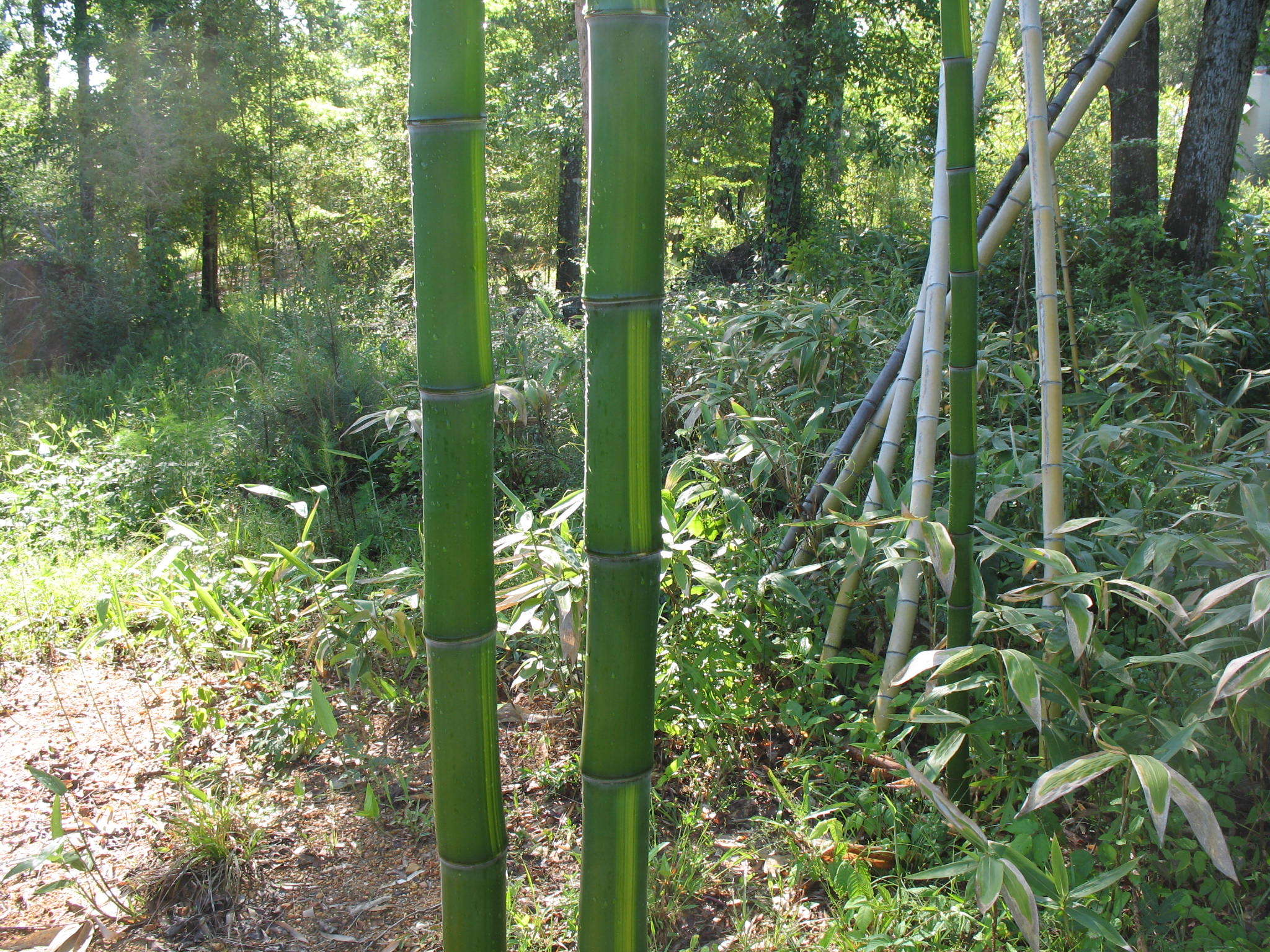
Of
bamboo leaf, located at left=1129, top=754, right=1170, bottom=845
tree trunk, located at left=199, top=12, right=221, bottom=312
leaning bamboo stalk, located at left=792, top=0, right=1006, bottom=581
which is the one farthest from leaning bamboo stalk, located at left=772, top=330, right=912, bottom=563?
tree trunk, located at left=199, top=12, right=221, bottom=312

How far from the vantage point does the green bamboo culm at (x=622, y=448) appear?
2.42ft

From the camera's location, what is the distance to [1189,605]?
1.40 meters

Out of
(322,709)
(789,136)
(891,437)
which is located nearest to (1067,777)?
(891,437)

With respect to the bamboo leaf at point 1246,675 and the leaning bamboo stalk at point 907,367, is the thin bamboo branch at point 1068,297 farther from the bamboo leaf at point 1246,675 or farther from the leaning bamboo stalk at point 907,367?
the bamboo leaf at point 1246,675

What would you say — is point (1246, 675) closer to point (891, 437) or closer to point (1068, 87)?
point (891, 437)

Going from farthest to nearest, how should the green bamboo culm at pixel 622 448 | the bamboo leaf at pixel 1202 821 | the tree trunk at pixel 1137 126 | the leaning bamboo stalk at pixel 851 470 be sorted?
the tree trunk at pixel 1137 126
the leaning bamboo stalk at pixel 851 470
the bamboo leaf at pixel 1202 821
the green bamboo culm at pixel 622 448

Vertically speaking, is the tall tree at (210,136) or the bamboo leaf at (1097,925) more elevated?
the tall tree at (210,136)

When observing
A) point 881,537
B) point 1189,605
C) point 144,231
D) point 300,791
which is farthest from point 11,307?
point 1189,605

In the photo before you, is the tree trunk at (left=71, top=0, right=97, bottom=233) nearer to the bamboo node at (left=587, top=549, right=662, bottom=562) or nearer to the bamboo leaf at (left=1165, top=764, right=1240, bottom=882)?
the bamboo node at (left=587, top=549, right=662, bottom=562)

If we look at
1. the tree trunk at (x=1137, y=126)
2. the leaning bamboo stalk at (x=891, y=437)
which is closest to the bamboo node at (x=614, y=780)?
the leaning bamboo stalk at (x=891, y=437)

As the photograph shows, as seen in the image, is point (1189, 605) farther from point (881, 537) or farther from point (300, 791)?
point (300, 791)

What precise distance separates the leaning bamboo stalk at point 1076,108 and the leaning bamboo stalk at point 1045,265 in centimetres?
11

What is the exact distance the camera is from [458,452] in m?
0.80

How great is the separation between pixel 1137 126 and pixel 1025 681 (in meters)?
5.62
